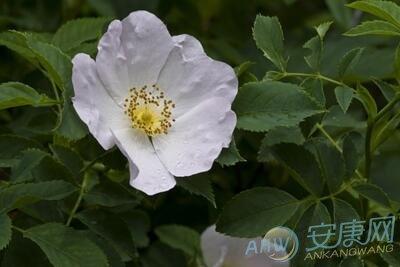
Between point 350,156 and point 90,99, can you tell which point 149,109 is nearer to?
point 90,99

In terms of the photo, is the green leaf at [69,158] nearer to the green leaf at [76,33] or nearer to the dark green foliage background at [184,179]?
the dark green foliage background at [184,179]

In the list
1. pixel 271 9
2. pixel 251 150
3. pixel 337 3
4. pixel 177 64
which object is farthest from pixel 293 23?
pixel 177 64

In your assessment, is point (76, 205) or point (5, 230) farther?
point (76, 205)

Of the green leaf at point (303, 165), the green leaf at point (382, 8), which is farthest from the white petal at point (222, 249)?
the green leaf at point (382, 8)

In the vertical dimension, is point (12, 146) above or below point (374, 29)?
below

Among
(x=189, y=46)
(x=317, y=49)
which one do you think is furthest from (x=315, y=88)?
(x=189, y=46)
